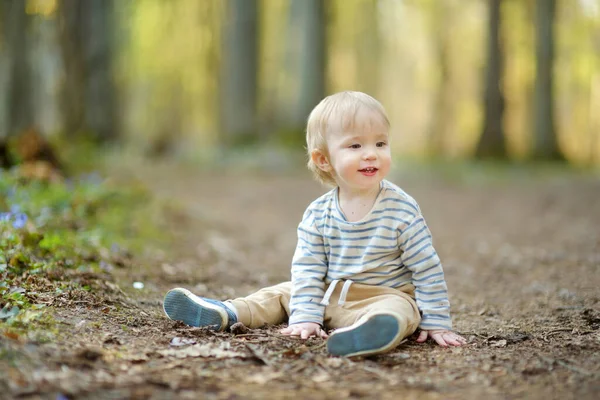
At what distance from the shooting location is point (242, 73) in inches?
651

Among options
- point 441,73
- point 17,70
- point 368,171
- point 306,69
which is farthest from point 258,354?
point 441,73

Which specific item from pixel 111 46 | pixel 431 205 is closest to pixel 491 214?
pixel 431 205

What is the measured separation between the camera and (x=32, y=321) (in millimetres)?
2898

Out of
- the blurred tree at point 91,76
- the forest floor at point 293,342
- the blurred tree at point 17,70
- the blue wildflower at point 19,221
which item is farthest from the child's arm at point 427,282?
the blurred tree at point 17,70

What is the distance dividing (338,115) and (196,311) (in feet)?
3.96

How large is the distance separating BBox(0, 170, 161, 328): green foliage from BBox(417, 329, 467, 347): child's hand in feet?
5.98

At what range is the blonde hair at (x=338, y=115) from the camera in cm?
320

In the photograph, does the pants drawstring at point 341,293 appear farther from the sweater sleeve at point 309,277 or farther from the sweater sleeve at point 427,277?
the sweater sleeve at point 427,277

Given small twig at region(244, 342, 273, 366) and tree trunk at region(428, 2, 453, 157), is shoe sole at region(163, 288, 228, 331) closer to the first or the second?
small twig at region(244, 342, 273, 366)

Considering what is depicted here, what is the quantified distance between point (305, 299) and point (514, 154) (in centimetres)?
1393

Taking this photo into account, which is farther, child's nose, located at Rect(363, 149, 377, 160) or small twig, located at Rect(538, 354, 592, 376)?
child's nose, located at Rect(363, 149, 377, 160)

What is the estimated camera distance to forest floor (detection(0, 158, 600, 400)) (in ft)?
7.79

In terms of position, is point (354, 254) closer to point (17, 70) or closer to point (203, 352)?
point (203, 352)

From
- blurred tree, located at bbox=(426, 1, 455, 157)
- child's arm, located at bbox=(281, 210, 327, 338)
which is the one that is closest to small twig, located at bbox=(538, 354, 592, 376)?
child's arm, located at bbox=(281, 210, 327, 338)
